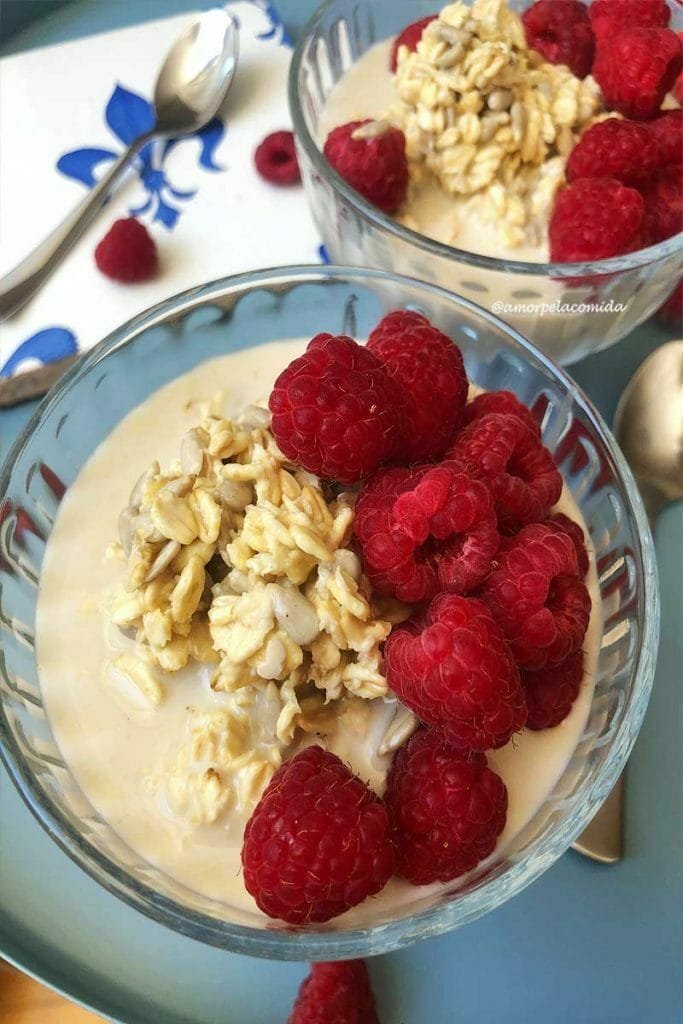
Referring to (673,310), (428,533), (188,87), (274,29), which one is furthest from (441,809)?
(274,29)

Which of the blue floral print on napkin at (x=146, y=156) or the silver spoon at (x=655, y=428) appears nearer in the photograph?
the silver spoon at (x=655, y=428)

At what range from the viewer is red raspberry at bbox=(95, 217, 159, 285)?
4.34 feet

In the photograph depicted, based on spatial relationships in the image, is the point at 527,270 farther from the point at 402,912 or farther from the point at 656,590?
the point at 402,912

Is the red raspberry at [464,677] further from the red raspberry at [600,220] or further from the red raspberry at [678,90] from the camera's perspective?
the red raspberry at [678,90]

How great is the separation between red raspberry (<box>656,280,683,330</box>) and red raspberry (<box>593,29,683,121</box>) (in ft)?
0.80

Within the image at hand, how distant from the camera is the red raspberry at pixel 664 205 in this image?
1212 millimetres

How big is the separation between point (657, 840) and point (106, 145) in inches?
50.7

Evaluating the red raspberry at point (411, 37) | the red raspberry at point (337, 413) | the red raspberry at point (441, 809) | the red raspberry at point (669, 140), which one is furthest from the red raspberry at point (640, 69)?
the red raspberry at point (441, 809)

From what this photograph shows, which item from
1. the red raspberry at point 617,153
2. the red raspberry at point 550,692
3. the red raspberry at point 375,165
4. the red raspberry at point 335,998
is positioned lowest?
the red raspberry at point 335,998

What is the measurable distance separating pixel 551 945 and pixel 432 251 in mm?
791

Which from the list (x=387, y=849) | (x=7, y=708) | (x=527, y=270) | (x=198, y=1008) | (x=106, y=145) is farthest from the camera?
(x=106, y=145)

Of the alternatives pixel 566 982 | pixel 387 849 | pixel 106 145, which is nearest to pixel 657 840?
pixel 566 982

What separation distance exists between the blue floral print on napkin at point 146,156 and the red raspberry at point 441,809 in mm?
957

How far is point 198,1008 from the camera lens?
0.96 meters
